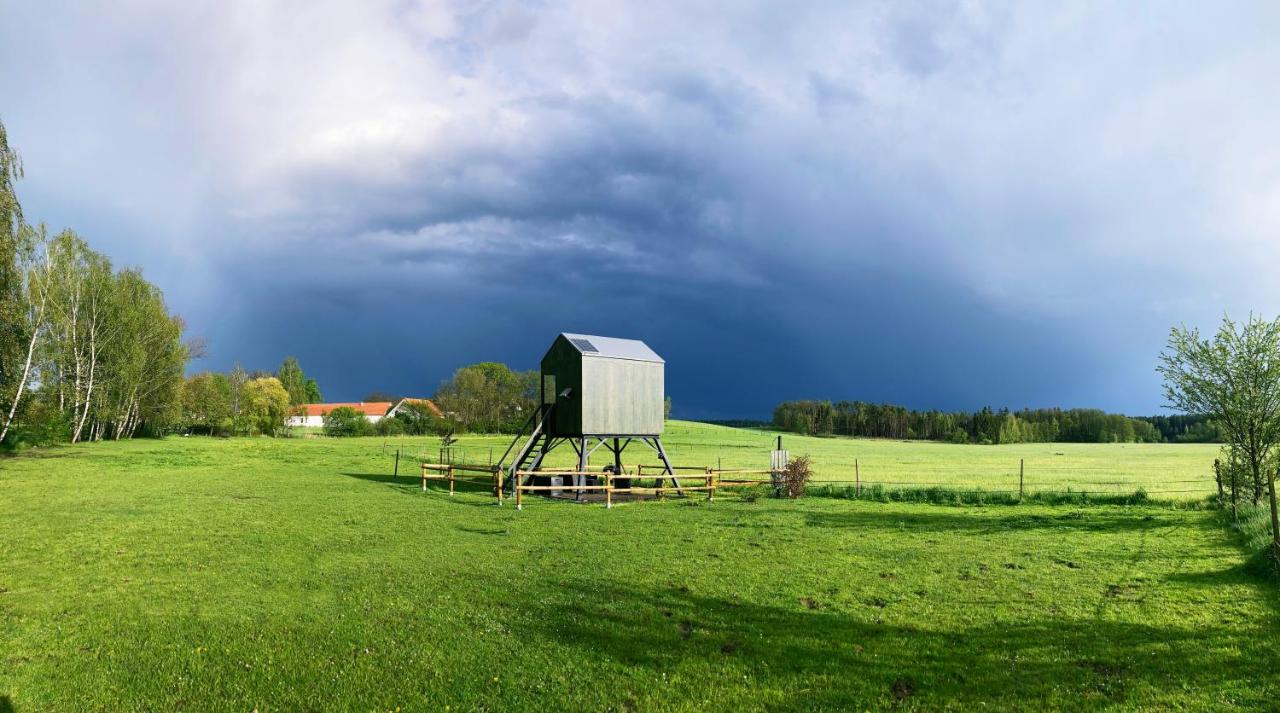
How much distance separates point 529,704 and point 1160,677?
24.8ft

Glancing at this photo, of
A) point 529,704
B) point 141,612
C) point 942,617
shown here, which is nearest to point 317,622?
point 141,612

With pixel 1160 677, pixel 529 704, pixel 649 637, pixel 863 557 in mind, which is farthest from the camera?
pixel 863 557

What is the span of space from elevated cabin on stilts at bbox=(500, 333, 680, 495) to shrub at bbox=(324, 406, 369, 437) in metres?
79.8

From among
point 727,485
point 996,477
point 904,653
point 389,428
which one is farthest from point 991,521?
point 389,428

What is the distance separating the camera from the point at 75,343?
170 ft

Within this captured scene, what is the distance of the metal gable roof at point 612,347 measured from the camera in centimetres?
3169

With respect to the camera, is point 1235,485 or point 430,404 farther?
point 430,404

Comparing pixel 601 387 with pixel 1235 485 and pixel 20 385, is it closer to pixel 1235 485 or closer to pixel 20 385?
pixel 1235 485

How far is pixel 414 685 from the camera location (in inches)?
316

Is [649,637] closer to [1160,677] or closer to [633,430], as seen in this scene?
[1160,677]

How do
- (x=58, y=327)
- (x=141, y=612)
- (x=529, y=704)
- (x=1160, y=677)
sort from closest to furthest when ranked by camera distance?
(x=529, y=704), (x=1160, y=677), (x=141, y=612), (x=58, y=327)

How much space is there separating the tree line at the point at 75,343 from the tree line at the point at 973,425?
422 ft

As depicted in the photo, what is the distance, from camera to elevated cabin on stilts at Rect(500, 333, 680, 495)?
31.1 meters

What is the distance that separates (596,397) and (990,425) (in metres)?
139
